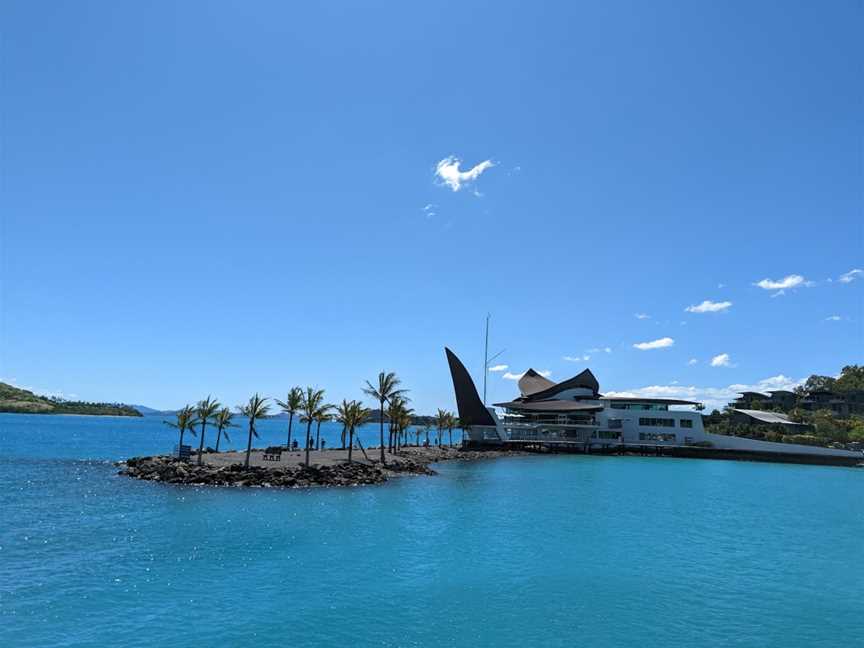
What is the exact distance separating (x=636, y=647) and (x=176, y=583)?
16.2 meters

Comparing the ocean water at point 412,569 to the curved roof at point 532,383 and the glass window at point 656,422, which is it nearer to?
the glass window at point 656,422

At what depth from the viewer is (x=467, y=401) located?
100062 millimetres

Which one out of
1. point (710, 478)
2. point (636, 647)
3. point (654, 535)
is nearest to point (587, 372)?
point (710, 478)

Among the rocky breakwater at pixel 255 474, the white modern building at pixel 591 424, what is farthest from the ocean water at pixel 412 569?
the white modern building at pixel 591 424

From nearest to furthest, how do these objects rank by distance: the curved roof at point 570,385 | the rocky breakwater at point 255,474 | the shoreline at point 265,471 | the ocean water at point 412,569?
the ocean water at point 412,569 < the rocky breakwater at point 255,474 < the shoreline at point 265,471 < the curved roof at point 570,385

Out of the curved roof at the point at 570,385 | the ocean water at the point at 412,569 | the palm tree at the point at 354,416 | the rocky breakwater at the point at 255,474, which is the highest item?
the curved roof at the point at 570,385

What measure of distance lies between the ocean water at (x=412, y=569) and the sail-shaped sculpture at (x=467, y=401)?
5522 centimetres

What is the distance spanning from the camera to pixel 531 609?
18.5 metres

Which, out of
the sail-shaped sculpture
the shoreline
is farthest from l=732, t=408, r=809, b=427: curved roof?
the shoreline

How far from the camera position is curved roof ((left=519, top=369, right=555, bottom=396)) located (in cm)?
11981

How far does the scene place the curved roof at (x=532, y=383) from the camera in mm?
119812

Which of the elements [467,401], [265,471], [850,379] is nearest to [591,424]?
[467,401]

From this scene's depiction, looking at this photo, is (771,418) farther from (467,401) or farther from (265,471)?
(265,471)

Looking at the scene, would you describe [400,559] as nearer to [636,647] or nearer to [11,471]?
[636,647]
